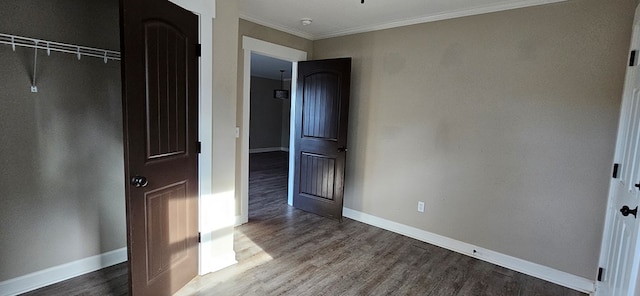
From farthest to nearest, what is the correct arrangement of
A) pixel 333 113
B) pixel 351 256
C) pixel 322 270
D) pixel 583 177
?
pixel 333 113 → pixel 351 256 → pixel 322 270 → pixel 583 177

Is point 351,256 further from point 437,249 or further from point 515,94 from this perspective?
point 515,94

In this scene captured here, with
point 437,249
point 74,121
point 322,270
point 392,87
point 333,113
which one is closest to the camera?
point 74,121

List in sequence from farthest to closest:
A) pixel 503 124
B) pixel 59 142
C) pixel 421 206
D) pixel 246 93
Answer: pixel 246 93
pixel 421 206
pixel 503 124
pixel 59 142

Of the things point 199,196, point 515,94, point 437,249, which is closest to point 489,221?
point 437,249

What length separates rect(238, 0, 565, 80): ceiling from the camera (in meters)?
2.88

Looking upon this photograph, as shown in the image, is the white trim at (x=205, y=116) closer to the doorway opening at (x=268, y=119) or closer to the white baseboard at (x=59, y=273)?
the white baseboard at (x=59, y=273)

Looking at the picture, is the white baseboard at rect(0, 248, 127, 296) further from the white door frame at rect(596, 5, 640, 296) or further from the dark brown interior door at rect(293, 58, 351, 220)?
the white door frame at rect(596, 5, 640, 296)

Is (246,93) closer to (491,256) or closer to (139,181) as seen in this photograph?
(139,181)

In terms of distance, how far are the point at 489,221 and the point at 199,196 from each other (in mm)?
2688

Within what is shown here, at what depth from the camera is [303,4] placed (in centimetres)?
303

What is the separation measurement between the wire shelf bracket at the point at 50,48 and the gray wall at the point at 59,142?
0.03 meters

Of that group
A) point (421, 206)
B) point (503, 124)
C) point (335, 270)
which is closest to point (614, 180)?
point (503, 124)

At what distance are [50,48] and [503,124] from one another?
3693 mm

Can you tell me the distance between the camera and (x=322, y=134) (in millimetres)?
3994
